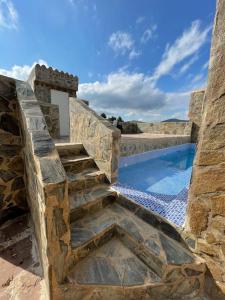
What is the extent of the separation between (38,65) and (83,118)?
22.7ft

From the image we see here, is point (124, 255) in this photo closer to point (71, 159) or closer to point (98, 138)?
point (71, 159)

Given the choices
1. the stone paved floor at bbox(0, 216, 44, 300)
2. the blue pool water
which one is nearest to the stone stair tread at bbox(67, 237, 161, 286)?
the stone paved floor at bbox(0, 216, 44, 300)


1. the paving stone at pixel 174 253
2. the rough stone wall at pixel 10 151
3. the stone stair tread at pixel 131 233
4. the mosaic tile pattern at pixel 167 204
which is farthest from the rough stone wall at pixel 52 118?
the paving stone at pixel 174 253

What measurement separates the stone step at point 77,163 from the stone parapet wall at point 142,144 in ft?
11.7

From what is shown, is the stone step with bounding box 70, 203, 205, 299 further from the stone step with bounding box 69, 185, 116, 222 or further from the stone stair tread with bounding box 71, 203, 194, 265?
the stone step with bounding box 69, 185, 116, 222

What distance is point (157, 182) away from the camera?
226 inches

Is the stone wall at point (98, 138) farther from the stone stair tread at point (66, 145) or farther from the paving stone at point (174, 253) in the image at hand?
the paving stone at point (174, 253)

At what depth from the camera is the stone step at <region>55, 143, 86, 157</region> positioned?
10.1 feet

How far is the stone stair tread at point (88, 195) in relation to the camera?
88.4 inches

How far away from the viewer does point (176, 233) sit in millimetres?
2068

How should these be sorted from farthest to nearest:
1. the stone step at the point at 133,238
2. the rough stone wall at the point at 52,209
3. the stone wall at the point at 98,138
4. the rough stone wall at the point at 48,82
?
the rough stone wall at the point at 48,82, the stone wall at the point at 98,138, the stone step at the point at 133,238, the rough stone wall at the point at 52,209

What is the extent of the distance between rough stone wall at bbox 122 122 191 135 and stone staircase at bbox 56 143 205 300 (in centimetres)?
1085

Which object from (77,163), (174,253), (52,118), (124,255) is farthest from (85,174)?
(52,118)

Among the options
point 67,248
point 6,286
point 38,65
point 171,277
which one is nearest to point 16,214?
point 6,286
